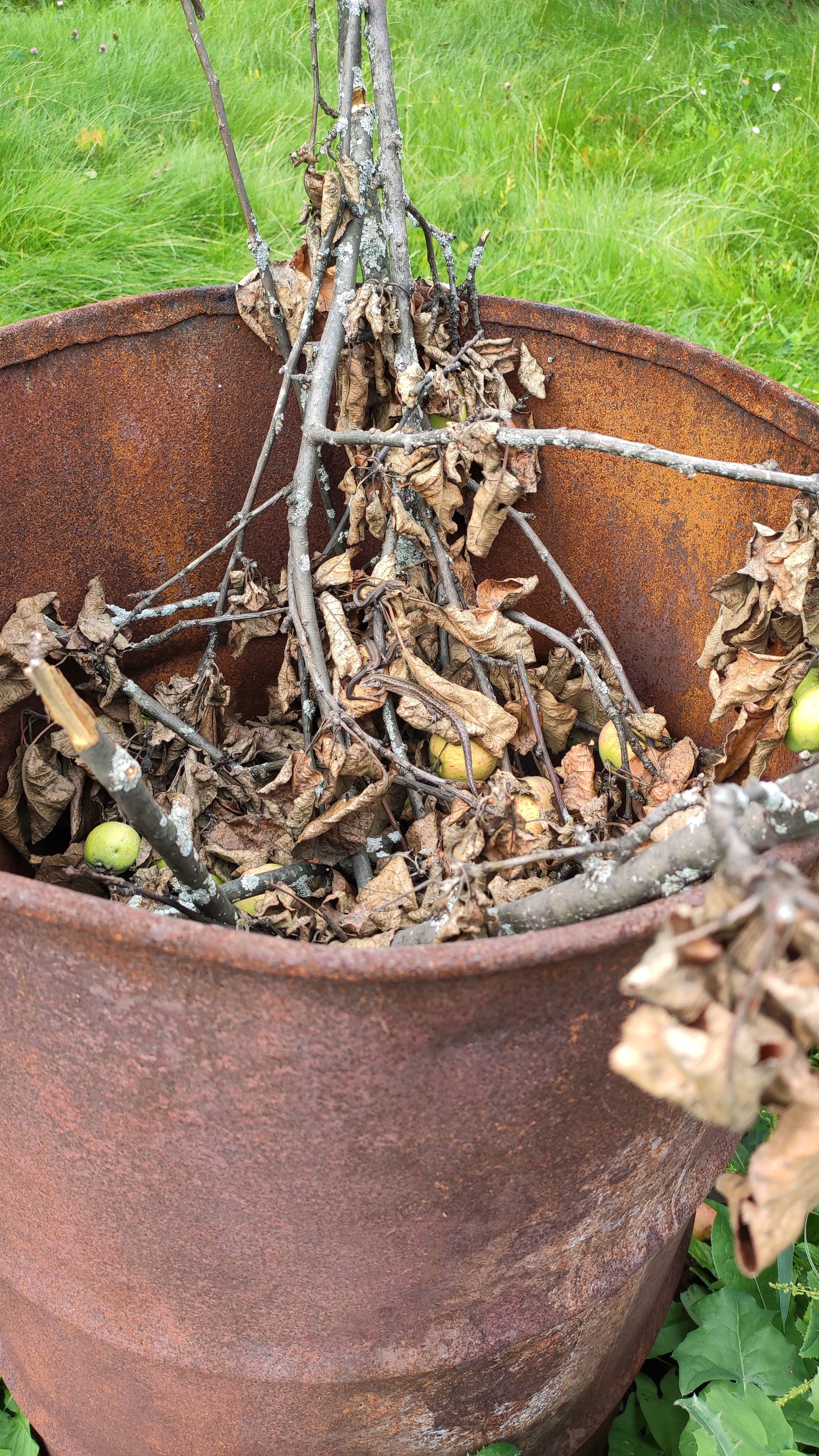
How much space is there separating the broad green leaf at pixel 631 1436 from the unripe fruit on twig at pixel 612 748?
1012 millimetres

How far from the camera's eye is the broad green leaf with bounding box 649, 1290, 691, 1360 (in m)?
1.81

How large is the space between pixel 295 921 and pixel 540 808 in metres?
0.39

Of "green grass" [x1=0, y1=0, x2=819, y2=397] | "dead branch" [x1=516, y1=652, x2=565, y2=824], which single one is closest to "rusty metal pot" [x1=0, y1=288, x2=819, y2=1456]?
"dead branch" [x1=516, y1=652, x2=565, y2=824]

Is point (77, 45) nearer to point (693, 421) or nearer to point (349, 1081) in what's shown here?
point (693, 421)

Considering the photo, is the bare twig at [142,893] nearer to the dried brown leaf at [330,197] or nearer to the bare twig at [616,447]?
the bare twig at [616,447]

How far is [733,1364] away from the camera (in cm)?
166

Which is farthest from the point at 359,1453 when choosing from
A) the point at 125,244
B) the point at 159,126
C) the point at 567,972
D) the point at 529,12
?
the point at 529,12

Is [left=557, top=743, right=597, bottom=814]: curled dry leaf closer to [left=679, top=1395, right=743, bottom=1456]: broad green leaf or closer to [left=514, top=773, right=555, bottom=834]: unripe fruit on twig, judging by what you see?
[left=514, top=773, right=555, bottom=834]: unripe fruit on twig

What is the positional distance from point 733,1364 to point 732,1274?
0.48 feet

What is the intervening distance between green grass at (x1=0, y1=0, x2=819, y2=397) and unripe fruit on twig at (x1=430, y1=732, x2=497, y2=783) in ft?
7.44

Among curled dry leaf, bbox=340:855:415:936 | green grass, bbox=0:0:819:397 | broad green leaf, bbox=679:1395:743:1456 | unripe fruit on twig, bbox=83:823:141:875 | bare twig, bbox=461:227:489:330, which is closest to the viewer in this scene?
broad green leaf, bbox=679:1395:743:1456

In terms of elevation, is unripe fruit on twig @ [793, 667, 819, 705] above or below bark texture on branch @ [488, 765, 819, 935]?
below

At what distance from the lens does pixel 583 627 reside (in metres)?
1.97

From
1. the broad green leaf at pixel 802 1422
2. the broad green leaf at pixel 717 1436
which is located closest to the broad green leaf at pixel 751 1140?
the broad green leaf at pixel 802 1422
